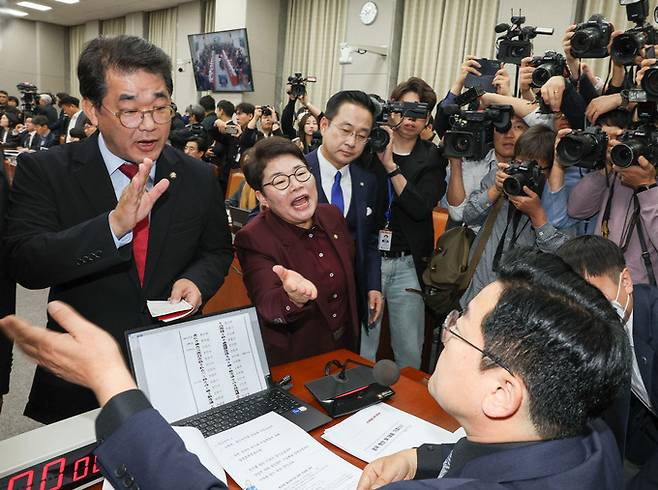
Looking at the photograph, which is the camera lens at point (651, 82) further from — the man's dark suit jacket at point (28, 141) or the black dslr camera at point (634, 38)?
the man's dark suit jacket at point (28, 141)

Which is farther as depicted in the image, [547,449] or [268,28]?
[268,28]

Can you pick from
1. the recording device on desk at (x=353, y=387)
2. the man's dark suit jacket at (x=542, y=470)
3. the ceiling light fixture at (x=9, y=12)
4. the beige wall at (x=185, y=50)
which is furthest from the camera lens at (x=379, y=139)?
the beige wall at (x=185, y=50)

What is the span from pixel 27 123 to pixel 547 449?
29.7 feet

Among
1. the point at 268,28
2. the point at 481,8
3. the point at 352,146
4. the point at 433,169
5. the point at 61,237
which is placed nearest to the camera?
the point at 61,237

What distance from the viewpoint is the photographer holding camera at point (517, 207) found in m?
1.87

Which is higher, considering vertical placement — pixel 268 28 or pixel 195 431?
pixel 268 28

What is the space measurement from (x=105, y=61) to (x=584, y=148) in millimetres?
1503

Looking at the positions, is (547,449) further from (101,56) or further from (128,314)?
(101,56)

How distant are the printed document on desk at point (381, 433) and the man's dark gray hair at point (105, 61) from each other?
971 mm

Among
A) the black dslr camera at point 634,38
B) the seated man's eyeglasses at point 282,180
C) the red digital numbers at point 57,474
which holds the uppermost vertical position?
the black dslr camera at point 634,38

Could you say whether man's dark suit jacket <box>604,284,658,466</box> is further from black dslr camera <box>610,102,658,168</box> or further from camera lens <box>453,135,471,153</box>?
camera lens <box>453,135,471,153</box>

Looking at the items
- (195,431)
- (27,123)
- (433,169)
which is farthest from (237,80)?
(195,431)

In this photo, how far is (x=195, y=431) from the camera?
1.00 m

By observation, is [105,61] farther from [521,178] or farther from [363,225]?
[521,178]
